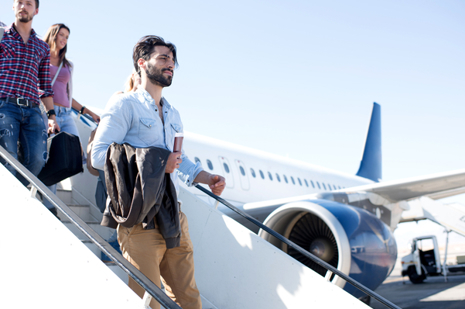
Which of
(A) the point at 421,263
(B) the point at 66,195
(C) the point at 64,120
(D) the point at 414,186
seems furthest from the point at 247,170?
(A) the point at 421,263

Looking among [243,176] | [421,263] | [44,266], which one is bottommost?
[421,263]

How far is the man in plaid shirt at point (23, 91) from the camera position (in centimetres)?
240

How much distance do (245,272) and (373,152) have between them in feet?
49.1

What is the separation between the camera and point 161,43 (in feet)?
6.61

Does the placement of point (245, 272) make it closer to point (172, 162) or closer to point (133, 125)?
point (172, 162)

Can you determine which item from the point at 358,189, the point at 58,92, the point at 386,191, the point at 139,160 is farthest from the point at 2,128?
the point at 386,191

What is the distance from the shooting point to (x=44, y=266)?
180cm

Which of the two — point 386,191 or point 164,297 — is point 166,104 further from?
point 386,191

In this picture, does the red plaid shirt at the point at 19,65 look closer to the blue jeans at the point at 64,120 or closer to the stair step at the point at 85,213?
the blue jeans at the point at 64,120

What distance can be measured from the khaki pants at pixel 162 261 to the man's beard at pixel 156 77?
0.67 metres

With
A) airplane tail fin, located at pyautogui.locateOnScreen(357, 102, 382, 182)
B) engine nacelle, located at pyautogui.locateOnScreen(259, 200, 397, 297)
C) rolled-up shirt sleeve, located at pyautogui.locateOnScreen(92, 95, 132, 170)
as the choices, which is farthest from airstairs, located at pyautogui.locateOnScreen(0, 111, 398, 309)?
airplane tail fin, located at pyautogui.locateOnScreen(357, 102, 382, 182)

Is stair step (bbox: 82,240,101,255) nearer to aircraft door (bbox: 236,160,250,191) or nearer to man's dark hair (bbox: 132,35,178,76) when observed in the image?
man's dark hair (bbox: 132,35,178,76)

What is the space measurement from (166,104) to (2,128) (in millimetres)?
1057

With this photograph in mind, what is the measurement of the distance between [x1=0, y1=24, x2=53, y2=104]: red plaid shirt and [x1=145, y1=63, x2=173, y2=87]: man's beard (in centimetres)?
104
